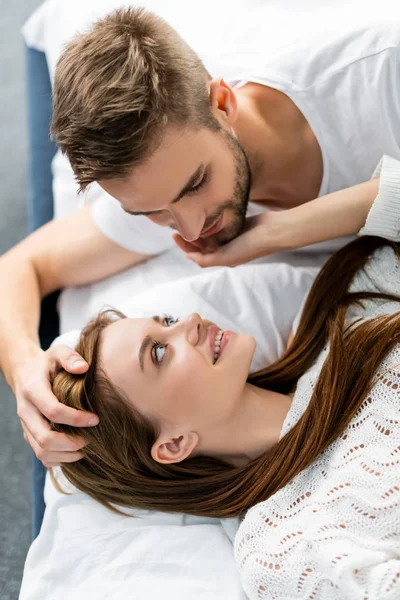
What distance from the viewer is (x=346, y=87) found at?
1579 millimetres

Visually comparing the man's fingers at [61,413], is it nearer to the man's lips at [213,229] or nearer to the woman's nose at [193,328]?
the woman's nose at [193,328]

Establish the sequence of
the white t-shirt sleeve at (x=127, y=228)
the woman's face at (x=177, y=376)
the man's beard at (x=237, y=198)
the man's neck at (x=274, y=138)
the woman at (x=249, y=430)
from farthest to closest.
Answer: the white t-shirt sleeve at (x=127, y=228) < the man's neck at (x=274, y=138) < the man's beard at (x=237, y=198) < the woman's face at (x=177, y=376) < the woman at (x=249, y=430)

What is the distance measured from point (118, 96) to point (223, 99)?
1.01 ft

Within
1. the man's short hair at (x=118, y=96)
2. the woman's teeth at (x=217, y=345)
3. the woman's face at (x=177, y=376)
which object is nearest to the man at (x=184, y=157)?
the man's short hair at (x=118, y=96)

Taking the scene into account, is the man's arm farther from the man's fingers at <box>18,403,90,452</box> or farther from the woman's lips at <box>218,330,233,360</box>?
the woman's lips at <box>218,330,233,360</box>

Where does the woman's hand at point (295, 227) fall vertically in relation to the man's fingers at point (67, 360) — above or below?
above

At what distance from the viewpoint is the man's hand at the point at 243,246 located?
1.61 metres

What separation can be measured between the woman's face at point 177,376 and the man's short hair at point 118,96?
326mm

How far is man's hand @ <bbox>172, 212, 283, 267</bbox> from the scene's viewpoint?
5.28 ft

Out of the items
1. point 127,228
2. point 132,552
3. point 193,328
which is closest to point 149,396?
point 193,328

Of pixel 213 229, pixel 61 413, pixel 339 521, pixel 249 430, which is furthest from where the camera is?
pixel 213 229

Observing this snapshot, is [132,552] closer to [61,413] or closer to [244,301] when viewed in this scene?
[61,413]

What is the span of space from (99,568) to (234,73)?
3.94 ft

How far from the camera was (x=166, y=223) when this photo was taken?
145 centimetres
